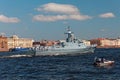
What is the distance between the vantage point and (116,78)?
43.8m

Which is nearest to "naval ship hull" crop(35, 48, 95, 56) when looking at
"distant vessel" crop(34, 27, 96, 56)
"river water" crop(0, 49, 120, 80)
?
"distant vessel" crop(34, 27, 96, 56)

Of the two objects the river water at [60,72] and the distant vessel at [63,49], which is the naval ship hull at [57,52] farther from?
the river water at [60,72]

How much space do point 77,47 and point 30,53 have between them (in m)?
16.4

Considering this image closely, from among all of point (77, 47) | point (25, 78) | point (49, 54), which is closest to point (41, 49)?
point (49, 54)

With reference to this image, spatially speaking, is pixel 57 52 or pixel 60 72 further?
pixel 57 52

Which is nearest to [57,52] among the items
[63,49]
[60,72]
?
[63,49]

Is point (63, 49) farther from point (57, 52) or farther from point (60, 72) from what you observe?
point (60, 72)

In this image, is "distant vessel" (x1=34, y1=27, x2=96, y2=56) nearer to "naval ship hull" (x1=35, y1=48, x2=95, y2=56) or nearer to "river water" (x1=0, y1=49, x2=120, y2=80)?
"naval ship hull" (x1=35, y1=48, x2=95, y2=56)

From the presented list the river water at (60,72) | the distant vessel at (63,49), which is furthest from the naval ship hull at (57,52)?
the river water at (60,72)

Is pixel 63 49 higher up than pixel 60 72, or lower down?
higher up

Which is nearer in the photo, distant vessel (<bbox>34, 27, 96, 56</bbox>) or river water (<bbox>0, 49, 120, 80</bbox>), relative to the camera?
river water (<bbox>0, 49, 120, 80</bbox>)

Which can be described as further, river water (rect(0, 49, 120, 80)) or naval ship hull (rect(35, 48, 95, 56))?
naval ship hull (rect(35, 48, 95, 56))

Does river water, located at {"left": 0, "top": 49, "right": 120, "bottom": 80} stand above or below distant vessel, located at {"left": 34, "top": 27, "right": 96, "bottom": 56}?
below

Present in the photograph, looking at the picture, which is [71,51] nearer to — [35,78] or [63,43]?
[63,43]
